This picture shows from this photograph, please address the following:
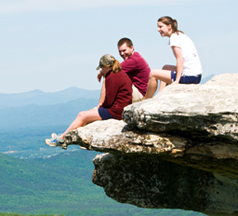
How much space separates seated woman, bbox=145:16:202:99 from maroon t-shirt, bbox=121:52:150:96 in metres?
0.64

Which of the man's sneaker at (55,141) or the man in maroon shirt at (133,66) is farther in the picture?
the man's sneaker at (55,141)

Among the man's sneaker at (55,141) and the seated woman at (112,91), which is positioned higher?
the seated woman at (112,91)

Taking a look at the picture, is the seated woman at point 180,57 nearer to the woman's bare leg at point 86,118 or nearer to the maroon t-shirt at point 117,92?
the maroon t-shirt at point 117,92

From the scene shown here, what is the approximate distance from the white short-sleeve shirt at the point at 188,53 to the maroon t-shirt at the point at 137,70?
1390 mm

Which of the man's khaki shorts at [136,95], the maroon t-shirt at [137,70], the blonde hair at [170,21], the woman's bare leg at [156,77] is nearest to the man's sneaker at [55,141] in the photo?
the man's khaki shorts at [136,95]

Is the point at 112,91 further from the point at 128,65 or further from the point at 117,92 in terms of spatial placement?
the point at 128,65

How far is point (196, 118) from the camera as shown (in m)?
9.41

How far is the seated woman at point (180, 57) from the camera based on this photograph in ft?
38.0

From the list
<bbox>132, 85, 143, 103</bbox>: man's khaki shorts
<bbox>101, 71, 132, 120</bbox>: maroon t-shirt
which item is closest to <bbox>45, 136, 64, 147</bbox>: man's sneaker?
<bbox>101, 71, 132, 120</bbox>: maroon t-shirt

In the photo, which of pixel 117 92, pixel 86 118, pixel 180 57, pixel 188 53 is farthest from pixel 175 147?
pixel 86 118

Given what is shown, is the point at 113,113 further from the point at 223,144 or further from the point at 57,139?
the point at 223,144

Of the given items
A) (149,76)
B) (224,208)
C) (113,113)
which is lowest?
(224,208)

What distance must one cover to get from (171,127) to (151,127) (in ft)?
1.56

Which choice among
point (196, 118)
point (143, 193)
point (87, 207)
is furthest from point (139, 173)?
point (87, 207)
